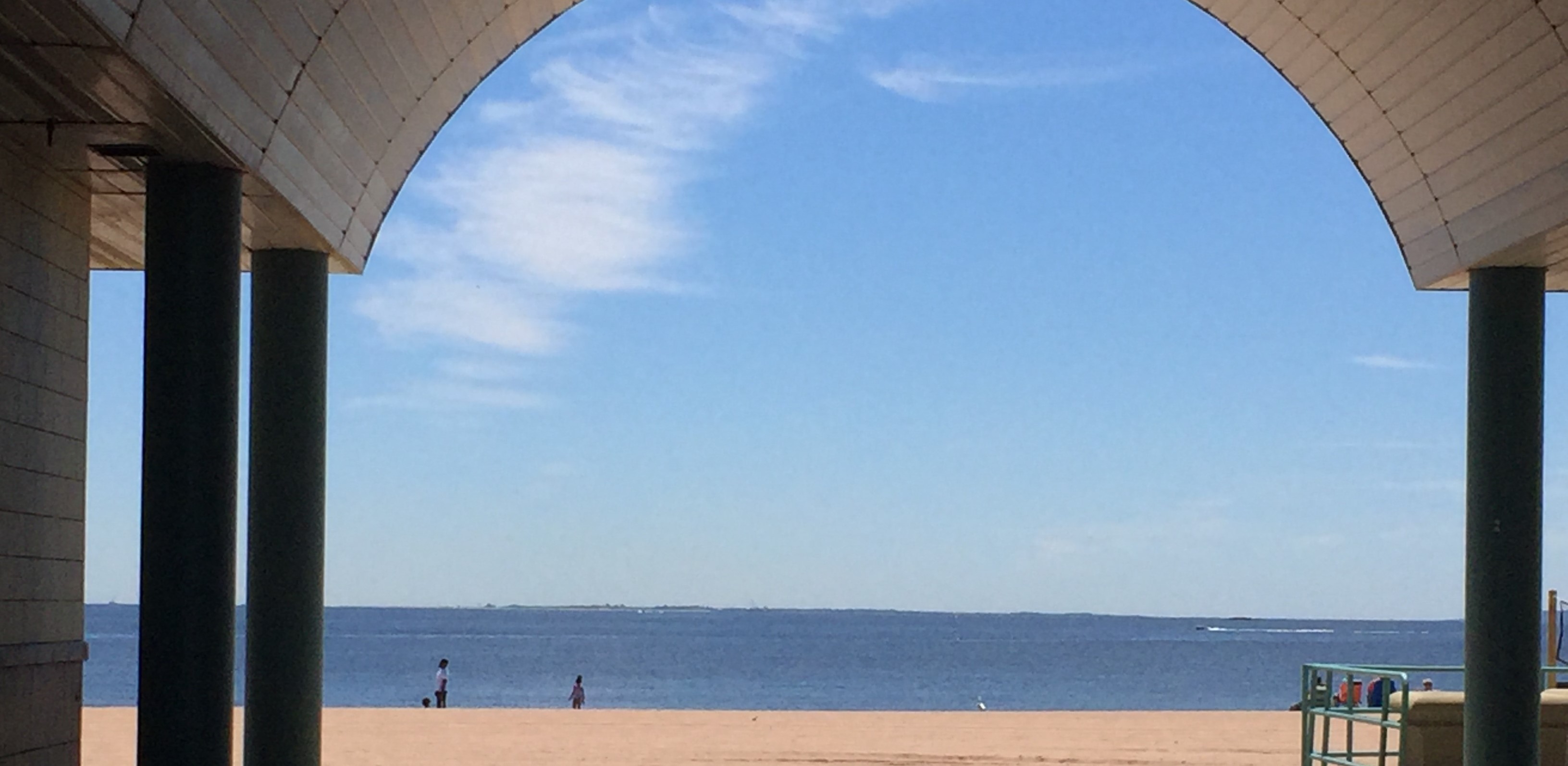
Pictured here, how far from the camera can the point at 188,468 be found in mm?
10094

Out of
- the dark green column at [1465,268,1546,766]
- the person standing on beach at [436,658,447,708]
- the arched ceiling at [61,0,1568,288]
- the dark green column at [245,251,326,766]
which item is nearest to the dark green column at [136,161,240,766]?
the arched ceiling at [61,0,1568,288]

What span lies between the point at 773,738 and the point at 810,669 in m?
88.7

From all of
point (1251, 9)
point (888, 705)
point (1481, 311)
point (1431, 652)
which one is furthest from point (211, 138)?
point (1431, 652)

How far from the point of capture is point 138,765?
398 inches

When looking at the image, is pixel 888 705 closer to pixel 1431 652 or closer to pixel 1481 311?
pixel 1481 311

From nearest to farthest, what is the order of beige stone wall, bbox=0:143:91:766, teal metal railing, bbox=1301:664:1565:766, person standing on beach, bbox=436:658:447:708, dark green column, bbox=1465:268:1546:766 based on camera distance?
beige stone wall, bbox=0:143:91:766 < dark green column, bbox=1465:268:1546:766 < teal metal railing, bbox=1301:664:1565:766 < person standing on beach, bbox=436:658:447:708

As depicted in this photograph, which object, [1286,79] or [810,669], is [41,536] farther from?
[810,669]

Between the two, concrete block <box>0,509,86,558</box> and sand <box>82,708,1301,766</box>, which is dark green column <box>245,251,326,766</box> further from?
sand <box>82,708,1301,766</box>

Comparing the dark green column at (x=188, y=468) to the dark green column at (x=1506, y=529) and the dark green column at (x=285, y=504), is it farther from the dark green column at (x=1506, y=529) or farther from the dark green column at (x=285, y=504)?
the dark green column at (x=1506, y=529)

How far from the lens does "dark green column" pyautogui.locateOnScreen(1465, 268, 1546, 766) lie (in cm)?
1309

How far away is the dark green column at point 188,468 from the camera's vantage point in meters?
10.1

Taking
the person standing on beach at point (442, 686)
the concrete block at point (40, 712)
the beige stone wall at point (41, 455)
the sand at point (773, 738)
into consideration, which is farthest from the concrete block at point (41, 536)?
the person standing on beach at point (442, 686)

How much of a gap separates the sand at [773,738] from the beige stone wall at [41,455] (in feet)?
29.9

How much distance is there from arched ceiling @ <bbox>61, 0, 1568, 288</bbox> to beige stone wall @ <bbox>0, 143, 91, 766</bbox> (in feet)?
4.15
